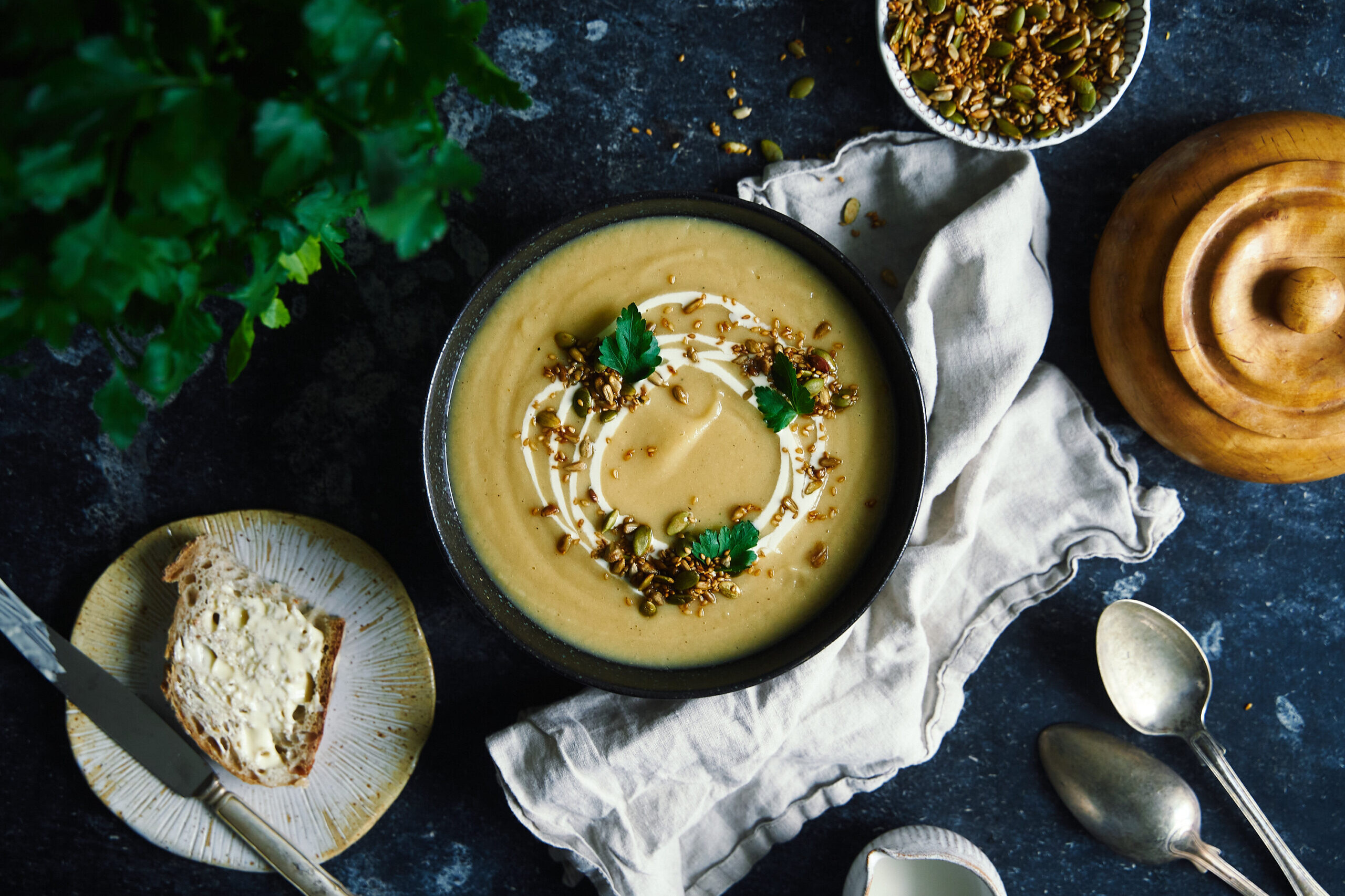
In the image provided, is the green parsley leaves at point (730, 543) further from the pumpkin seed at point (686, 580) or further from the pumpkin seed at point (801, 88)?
the pumpkin seed at point (801, 88)

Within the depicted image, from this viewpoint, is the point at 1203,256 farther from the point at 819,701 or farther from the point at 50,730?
the point at 50,730

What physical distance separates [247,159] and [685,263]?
1.07 metres

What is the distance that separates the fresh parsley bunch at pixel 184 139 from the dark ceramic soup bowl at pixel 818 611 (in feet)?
2.07

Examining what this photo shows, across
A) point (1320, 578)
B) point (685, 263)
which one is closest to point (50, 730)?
point (685, 263)

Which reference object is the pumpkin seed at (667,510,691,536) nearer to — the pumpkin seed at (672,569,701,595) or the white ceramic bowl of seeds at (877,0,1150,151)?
the pumpkin seed at (672,569,701,595)

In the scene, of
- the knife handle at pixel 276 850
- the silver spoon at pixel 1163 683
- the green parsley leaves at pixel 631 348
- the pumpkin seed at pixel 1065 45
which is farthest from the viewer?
the silver spoon at pixel 1163 683

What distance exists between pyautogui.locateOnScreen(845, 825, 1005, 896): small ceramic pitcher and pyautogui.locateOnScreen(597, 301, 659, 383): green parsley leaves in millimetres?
1428

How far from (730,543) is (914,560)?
586mm

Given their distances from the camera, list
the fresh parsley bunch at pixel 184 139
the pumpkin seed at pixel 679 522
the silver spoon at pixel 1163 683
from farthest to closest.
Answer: the silver spoon at pixel 1163 683 → the pumpkin seed at pixel 679 522 → the fresh parsley bunch at pixel 184 139

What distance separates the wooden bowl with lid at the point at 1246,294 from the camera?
2.09 metres

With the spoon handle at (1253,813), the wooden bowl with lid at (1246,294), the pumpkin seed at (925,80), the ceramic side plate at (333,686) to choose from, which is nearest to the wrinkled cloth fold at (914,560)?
the pumpkin seed at (925,80)

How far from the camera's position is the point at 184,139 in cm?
116

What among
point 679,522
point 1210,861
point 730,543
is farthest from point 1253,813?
point 679,522

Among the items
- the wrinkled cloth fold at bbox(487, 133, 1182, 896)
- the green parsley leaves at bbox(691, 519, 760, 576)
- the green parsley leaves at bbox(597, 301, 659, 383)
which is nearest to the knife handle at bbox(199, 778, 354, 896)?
the wrinkled cloth fold at bbox(487, 133, 1182, 896)
